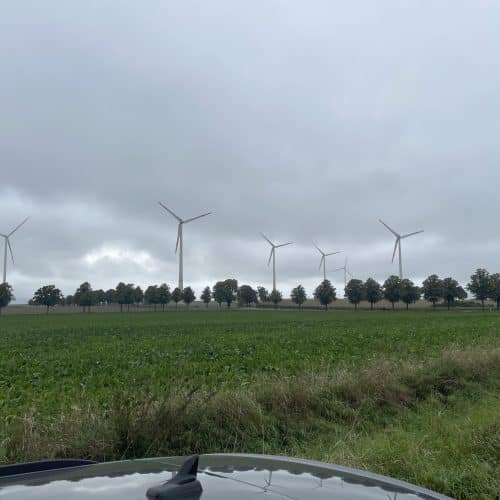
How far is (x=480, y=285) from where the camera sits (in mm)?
127062

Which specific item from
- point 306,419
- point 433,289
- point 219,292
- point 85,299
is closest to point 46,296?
point 85,299

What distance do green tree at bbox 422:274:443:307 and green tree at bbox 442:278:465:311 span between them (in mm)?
1586

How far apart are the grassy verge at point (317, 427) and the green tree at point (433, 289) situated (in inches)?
5004

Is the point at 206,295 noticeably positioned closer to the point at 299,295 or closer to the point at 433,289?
the point at 299,295

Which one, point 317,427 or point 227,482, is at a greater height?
point 227,482

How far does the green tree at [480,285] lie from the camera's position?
125m

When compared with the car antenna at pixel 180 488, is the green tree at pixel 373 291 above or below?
above

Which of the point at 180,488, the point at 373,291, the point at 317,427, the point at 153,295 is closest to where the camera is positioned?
the point at 180,488

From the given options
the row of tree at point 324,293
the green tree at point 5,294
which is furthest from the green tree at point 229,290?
the green tree at point 5,294

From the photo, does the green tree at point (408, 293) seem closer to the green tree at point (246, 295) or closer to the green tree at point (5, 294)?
the green tree at point (246, 295)

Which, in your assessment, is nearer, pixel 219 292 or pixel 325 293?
pixel 325 293

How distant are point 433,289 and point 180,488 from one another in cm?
13762

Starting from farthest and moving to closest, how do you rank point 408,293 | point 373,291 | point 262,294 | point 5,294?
point 262,294, point 373,291, point 408,293, point 5,294

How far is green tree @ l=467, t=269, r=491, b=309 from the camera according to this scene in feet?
411
